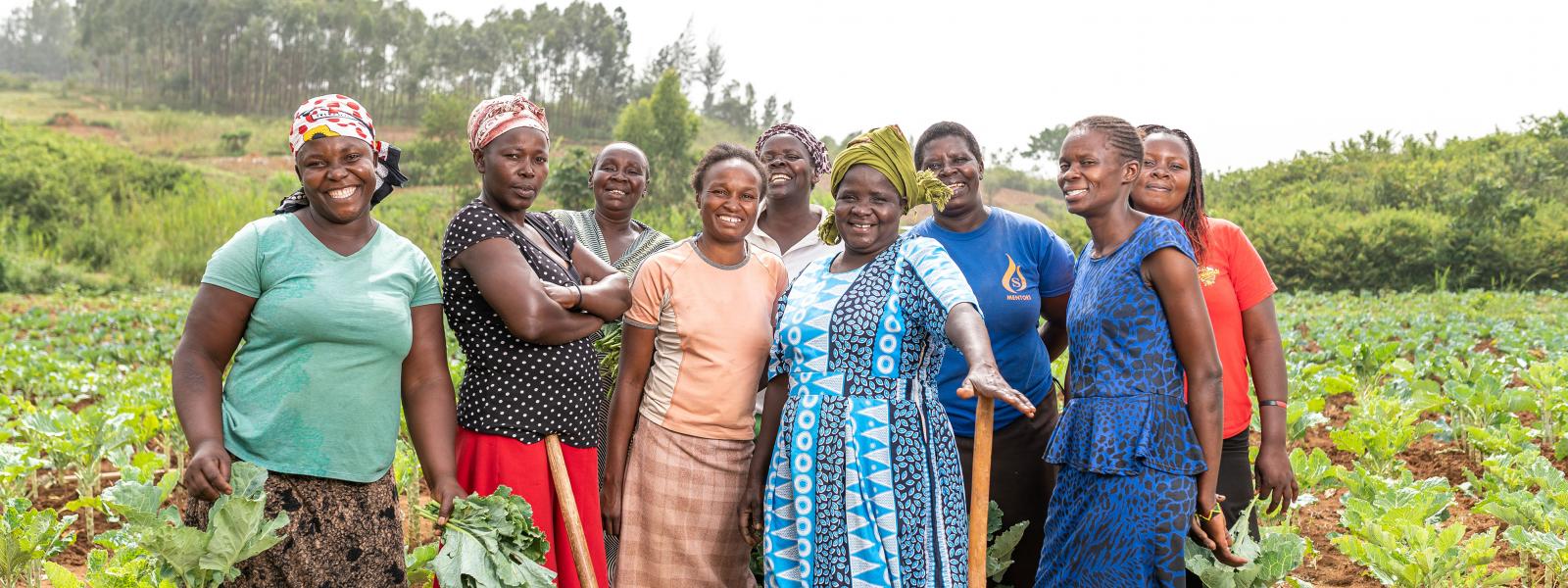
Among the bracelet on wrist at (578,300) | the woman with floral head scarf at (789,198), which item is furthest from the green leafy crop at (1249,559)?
the bracelet on wrist at (578,300)

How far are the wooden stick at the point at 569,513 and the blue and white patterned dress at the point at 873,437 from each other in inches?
18.6

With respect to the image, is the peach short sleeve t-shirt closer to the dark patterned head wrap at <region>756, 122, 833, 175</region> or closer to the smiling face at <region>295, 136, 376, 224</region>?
the smiling face at <region>295, 136, 376, 224</region>

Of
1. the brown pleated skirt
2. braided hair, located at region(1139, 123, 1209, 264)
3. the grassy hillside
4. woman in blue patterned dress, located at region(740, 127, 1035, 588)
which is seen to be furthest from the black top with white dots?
the grassy hillside

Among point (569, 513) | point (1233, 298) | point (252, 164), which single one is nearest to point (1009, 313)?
point (1233, 298)

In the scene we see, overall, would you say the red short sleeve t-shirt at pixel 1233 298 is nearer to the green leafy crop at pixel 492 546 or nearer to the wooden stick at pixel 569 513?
the wooden stick at pixel 569 513

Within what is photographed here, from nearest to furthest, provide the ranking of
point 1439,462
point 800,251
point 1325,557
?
1. point 800,251
2. point 1325,557
3. point 1439,462

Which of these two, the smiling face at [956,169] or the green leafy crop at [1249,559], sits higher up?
the smiling face at [956,169]

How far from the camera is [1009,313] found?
311 centimetres

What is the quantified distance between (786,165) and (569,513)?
153 cm

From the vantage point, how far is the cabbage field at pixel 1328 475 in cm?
294

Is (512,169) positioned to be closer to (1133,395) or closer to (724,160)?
(724,160)

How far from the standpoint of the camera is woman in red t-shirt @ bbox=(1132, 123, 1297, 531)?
9.58 feet

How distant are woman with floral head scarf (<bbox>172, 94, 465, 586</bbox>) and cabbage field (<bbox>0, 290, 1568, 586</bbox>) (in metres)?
0.14

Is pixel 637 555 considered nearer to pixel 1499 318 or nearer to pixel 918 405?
pixel 918 405
